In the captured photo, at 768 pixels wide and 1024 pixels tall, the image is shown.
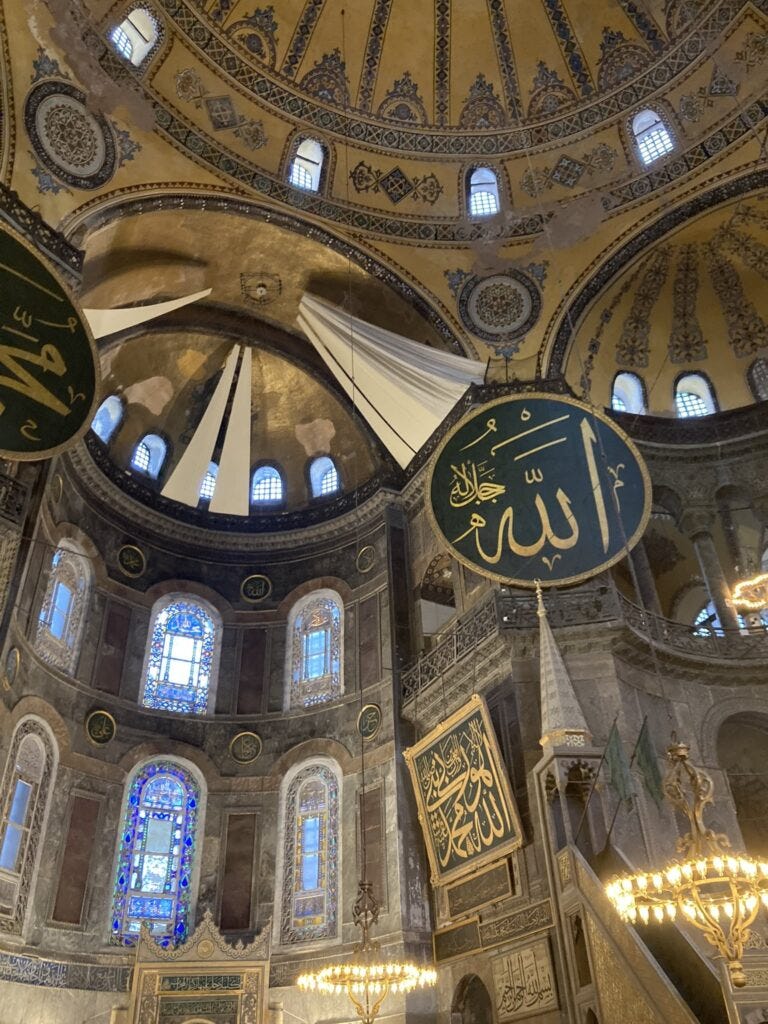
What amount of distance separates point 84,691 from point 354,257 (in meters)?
7.16

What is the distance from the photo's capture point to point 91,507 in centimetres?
1188

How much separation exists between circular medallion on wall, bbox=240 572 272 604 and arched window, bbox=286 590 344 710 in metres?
0.55

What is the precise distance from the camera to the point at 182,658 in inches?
481

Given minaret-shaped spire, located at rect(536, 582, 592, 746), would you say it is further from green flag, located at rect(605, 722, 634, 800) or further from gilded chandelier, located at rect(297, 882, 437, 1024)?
gilded chandelier, located at rect(297, 882, 437, 1024)

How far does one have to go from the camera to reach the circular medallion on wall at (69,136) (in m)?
10.1

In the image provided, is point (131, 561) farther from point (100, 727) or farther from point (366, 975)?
point (366, 975)

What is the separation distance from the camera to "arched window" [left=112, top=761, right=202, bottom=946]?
10.2 metres

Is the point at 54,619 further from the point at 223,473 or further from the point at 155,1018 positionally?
the point at 155,1018

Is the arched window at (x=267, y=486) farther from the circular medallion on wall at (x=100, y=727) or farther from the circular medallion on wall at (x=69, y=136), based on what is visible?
the circular medallion on wall at (x=69, y=136)

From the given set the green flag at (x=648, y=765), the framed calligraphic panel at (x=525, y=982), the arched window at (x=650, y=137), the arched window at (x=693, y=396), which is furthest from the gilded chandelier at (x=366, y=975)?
the arched window at (x=650, y=137)

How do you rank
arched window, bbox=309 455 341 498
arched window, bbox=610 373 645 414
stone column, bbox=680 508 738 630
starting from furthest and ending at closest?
arched window, bbox=309 455 341 498
arched window, bbox=610 373 645 414
stone column, bbox=680 508 738 630

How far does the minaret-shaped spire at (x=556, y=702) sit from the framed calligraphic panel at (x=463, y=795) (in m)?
0.85

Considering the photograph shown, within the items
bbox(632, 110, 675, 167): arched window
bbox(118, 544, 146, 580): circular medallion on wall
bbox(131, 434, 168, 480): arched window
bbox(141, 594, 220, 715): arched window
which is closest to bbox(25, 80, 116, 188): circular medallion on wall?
bbox(131, 434, 168, 480): arched window

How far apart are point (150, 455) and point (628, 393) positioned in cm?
741
